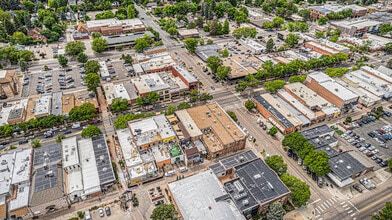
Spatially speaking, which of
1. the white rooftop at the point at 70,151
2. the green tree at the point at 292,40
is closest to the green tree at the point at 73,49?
the white rooftop at the point at 70,151

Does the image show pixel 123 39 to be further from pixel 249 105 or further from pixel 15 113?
pixel 249 105

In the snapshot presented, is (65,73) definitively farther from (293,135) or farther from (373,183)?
(373,183)

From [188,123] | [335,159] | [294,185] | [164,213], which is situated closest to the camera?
[164,213]

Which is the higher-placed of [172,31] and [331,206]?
[172,31]

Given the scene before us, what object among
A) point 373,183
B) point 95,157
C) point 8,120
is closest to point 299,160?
point 373,183

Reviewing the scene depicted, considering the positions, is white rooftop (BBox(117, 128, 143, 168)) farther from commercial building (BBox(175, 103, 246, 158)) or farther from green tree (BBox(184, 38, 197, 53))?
green tree (BBox(184, 38, 197, 53))

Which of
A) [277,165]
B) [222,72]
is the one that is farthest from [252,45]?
[277,165]

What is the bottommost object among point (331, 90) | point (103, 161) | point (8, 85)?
point (103, 161)

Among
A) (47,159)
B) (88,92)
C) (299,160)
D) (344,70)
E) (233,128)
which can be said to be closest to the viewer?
(47,159)
